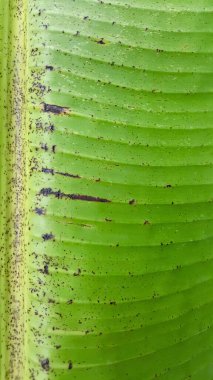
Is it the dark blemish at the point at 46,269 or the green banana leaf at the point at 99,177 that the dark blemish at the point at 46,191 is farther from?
the dark blemish at the point at 46,269

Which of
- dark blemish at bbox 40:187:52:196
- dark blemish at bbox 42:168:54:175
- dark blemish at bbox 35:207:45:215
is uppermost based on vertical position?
dark blemish at bbox 42:168:54:175

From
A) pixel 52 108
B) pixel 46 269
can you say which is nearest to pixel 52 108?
pixel 52 108

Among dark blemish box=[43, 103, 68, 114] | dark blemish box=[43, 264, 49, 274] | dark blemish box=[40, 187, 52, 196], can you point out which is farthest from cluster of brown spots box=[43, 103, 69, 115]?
dark blemish box=[43, 264, 49, 274]

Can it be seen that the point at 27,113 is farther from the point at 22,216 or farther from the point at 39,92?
the point at 22,216

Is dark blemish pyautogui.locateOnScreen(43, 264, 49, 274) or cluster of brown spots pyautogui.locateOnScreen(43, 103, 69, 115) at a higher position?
cluster of brown spots pyautogui.locateOnScreen(43, 103, 69, 115)

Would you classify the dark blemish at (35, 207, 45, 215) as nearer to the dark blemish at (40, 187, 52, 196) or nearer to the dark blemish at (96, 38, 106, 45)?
the dark blemish at (40, 187, 52, 196)

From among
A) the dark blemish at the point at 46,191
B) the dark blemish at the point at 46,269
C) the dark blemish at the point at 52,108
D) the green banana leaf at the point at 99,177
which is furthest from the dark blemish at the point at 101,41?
the dark blemish at the point at 46,269

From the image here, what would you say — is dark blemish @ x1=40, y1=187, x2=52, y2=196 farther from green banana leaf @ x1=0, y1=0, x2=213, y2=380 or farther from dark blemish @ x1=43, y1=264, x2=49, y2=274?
dark blemish @ x1=43, y1=264, x2=49, y2=274

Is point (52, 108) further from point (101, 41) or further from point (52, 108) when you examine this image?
point (101, 41)

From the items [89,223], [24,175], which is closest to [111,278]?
[89,223]
